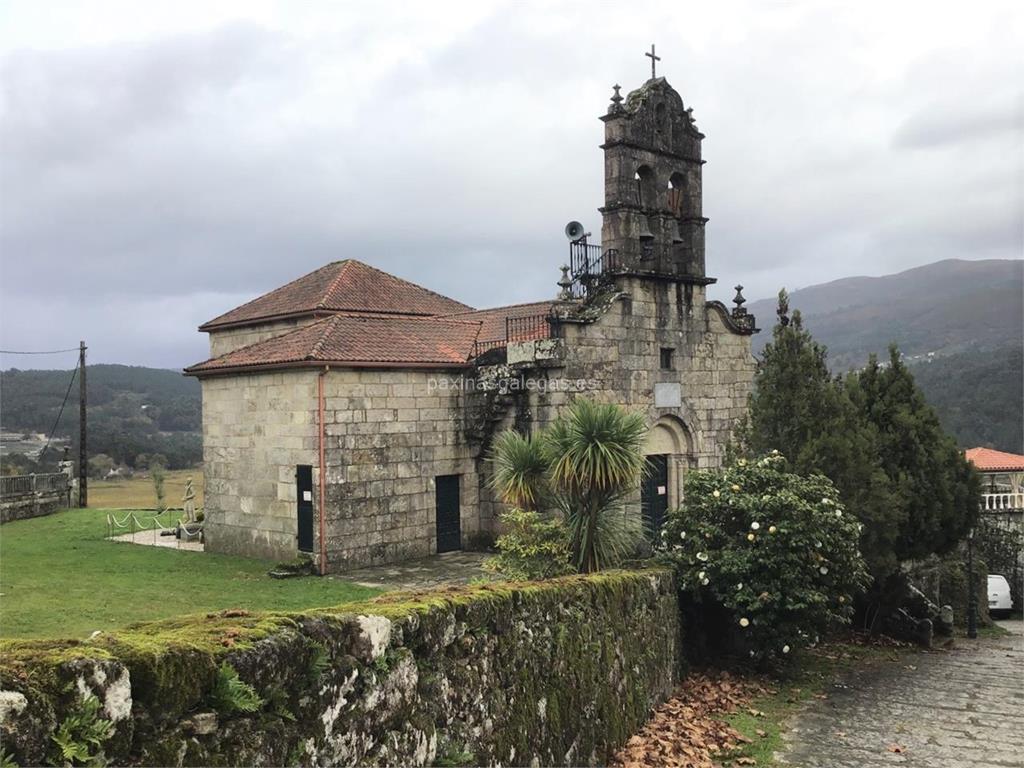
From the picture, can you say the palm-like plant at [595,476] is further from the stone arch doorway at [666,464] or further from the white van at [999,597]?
the white van at [999,597]

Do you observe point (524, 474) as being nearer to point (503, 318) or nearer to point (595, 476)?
point (595, 476)

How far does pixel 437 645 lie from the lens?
6414 mm

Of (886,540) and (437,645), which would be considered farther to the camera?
(886,540)

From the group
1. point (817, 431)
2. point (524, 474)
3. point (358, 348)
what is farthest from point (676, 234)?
point (524, 474)

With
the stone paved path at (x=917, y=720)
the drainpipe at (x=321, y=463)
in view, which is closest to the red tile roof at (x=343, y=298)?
the drainpipe at (x=321, y=463)

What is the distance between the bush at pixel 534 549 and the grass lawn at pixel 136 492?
15.8 metres

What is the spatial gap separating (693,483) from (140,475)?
43.6m

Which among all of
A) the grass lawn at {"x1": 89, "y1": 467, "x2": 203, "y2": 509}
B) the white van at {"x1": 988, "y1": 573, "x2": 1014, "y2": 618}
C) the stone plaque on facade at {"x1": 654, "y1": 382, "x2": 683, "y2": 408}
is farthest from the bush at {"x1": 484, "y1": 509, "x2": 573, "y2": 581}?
the white van at {"x1": 988, "y1": 573, "x2": 1014, "y2": 618}

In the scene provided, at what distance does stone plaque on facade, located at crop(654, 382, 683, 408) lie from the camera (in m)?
21.6

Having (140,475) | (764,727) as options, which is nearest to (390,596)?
(764,727)

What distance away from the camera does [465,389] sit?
21078mm

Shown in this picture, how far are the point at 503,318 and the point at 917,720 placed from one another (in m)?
15.4

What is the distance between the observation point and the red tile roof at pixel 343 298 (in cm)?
2500

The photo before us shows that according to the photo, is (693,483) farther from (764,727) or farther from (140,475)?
(140,475)
